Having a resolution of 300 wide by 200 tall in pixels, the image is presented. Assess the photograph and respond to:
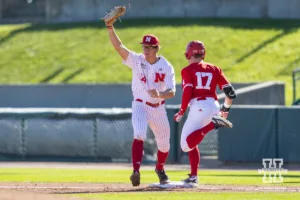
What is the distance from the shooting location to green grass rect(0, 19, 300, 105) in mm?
33156

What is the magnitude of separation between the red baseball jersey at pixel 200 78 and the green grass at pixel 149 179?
51.6 inches

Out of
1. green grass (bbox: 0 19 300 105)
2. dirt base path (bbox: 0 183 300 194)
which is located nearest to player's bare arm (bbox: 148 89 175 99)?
dirt base path (bbox: 0 183 300 194)

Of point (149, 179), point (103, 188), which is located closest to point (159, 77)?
point (103, 188)

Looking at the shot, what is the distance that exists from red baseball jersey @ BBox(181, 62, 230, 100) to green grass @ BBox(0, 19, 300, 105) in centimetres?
1814

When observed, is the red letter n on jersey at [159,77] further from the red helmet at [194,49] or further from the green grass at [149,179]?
A: the green grass at [149,179]

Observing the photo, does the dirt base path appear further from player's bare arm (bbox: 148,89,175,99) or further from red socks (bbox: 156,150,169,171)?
player's bare arm (bbox: 148,89,175,99)

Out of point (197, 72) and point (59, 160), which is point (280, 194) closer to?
point (197, 72)

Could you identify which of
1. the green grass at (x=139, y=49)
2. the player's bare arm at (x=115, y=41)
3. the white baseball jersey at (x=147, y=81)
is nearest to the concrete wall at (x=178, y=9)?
the green grass at (x=139, y=49)

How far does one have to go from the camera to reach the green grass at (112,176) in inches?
598

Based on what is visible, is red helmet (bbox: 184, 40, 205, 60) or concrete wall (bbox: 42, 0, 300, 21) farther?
concrete wall (bbox: 42, 0, 300, 21)

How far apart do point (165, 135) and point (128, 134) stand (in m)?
9.36

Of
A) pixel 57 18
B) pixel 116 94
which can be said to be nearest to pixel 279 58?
pixel 116 94

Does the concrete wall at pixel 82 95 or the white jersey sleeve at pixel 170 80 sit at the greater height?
the white jersey sleeve at pixel 170 80

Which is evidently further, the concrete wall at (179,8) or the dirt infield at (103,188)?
the concrete wall at (179,8)
